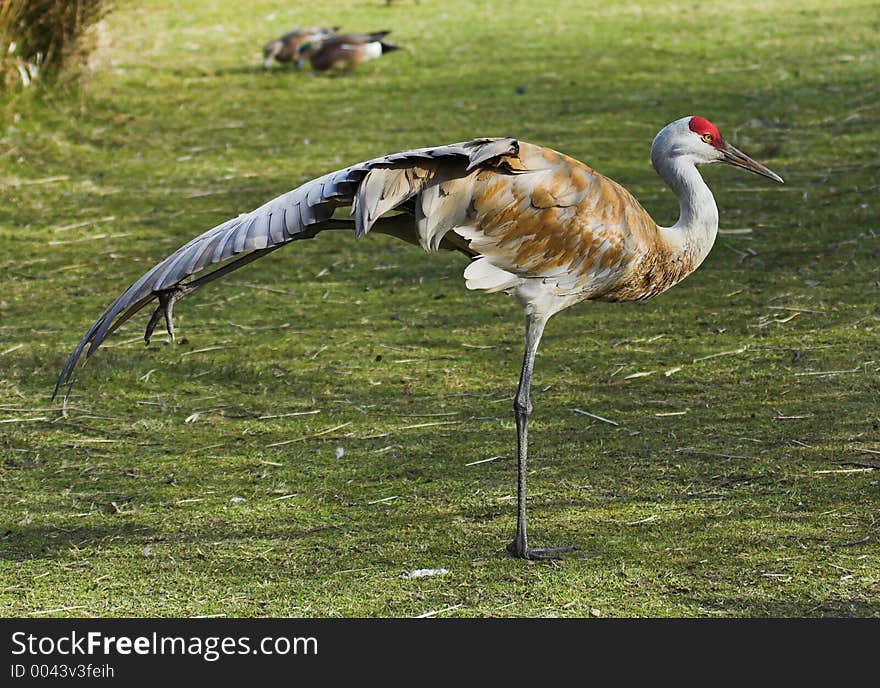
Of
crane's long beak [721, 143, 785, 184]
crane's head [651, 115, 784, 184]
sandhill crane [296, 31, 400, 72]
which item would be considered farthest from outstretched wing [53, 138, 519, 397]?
sandhill crane [296, 31, 400, 72]

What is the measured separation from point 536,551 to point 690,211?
131 cm

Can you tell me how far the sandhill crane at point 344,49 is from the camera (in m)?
10.6

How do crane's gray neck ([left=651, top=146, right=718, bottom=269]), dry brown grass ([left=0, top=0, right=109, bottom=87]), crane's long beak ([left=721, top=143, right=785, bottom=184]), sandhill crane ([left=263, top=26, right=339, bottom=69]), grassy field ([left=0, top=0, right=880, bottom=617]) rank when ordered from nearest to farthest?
grassy field ([left=0, top=0, right=880, bottom=617]), crane's gray neck ([left=651, top=146, right=718, bottom=269]), crane's long beak ([left=721, top=143, right=785, bottom=184]), dry brown grass ([left=0, top=0, right=109, bottom=87]), sandhill crane ([left=263, top=26, right=339, bottom=69])

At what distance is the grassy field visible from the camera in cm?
400

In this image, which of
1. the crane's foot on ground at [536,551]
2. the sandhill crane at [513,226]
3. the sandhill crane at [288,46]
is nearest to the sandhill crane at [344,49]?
the sandhill crane at [288,46]

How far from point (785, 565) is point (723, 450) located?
33.2 inches

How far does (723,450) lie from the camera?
4.72 metres

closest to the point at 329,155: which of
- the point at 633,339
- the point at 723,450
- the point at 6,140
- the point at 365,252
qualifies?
the point at 365,252

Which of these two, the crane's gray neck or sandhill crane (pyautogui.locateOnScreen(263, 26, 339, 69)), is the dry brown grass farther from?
the crane's gray neck

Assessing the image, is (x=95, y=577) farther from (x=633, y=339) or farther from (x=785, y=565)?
(x=633, y=339)

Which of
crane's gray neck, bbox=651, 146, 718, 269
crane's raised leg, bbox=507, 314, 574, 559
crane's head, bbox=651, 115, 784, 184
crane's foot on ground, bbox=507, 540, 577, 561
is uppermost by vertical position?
crane's head, bbox=651, 115, 784, 184

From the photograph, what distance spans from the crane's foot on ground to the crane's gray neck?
1.12 meters

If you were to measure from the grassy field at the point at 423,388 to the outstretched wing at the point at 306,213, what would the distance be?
865mm

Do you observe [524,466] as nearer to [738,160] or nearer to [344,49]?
[738,160]
